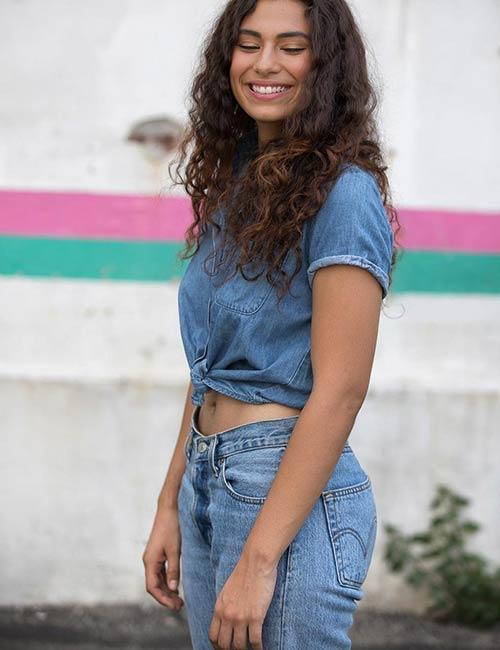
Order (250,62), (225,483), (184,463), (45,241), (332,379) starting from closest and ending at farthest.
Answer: (332,379), (225,483), (250,62), (184,463), (45,241)

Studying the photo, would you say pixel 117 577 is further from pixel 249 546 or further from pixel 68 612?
pixel 249 546

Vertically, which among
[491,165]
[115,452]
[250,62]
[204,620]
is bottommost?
[115,452]

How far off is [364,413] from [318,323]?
227 centimetres

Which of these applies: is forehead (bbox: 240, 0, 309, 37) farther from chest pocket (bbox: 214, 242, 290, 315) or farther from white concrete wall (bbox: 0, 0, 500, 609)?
white concrete wall (bbox: 0, 0, 500, 609)

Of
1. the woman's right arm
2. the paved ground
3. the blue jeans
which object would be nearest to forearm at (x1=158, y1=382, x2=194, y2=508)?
the woman's right arm

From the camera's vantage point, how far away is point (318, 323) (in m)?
1.68

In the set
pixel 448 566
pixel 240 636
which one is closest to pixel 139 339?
pixel 448 566

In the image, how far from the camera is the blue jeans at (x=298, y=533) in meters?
1.72

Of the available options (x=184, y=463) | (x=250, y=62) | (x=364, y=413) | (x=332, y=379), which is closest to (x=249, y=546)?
(x=332, y=379)

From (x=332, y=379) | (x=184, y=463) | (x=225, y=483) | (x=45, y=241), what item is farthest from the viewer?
(x=45, y=241)

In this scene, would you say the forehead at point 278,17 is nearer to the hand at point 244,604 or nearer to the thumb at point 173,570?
the hand at point 244,604

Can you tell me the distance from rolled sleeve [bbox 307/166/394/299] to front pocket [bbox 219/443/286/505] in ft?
1.05

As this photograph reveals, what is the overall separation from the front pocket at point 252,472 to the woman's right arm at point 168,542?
36 centimetres

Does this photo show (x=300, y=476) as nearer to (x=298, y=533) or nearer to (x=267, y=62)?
(x=298, y=533)
